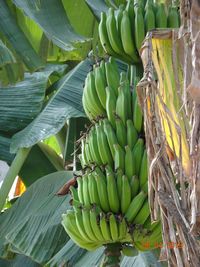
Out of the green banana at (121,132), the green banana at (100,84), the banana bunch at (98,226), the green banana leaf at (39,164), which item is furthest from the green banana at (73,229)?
the green banana leaf at (39,164)

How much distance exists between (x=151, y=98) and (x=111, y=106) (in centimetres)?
49

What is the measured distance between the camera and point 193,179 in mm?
1040

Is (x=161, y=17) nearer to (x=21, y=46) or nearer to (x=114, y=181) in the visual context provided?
(x=114, y=181)

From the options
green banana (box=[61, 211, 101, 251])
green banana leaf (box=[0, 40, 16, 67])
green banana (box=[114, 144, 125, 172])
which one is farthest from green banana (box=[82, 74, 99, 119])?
green banana leaf (box=[0, 40, 16, 67])

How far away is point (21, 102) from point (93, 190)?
1186 mm

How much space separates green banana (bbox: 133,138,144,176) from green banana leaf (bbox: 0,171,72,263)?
0.68 metres

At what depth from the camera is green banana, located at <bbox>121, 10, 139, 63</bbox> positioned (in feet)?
5.48

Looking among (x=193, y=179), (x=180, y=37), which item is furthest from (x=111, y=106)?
(x=193, y=179)

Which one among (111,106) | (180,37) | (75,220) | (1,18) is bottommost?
(75,220)

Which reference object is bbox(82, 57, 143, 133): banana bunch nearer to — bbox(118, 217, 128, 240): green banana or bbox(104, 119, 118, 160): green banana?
bbox(104, 119, 118, 160): green banana

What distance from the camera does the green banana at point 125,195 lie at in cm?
153

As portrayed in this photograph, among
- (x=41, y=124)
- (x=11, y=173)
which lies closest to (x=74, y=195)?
(x=41, y=124)

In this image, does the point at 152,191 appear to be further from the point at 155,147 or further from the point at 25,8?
the point at 25,8

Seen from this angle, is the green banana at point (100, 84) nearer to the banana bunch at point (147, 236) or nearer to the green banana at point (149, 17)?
the green banana at point (149, 17)
